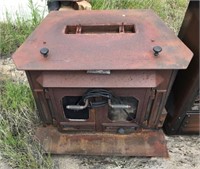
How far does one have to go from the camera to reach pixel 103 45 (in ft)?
4.74

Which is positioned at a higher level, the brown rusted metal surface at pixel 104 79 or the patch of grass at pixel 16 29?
the brown rusted metal surface at pixel 104 79

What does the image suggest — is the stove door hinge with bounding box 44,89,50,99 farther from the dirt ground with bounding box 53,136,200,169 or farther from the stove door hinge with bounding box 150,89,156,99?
the stove door hinge with bounding box 150,89,156,99

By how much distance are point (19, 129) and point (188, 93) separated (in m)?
1.24

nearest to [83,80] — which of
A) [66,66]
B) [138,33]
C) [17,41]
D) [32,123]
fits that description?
[66,66]

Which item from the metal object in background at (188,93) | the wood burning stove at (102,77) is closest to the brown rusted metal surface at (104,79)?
the wood burning stove at (102,77)

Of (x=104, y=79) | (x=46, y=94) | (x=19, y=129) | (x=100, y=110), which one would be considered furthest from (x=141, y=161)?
(x=19, y=129)

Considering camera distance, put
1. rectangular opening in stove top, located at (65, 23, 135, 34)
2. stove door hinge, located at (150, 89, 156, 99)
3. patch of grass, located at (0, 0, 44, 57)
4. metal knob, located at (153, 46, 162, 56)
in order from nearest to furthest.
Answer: metal knob, located at (153, 46, 162, 56)
stove door hinge, located at (150, 89, 156, 99)
rectangular opening in stove top, located at (65, 23, 135, 34)
patch of grass, located at (0, 0, 44, 57)

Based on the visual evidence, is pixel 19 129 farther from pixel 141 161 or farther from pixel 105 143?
pixel 141 161

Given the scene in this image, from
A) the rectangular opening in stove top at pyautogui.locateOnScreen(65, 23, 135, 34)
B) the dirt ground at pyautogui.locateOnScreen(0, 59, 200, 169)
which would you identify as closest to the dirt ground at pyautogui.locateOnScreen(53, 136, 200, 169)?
the dirt ground at pyautogui.locateOnScreen(0, 59, 200, 169)

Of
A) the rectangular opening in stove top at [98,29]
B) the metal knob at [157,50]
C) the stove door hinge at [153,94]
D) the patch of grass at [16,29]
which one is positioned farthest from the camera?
the patch of grass at [16,29]

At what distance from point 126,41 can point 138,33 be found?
121 millimetres

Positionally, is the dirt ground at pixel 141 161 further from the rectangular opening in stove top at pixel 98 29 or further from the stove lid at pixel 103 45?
the rectangular opening in stove top at pixel 98 29

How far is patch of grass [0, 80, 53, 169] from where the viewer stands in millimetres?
1682

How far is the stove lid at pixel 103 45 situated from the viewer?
4.39 ft
